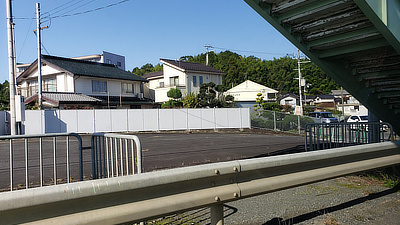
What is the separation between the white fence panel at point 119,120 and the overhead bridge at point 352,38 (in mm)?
20564

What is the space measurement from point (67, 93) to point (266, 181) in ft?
107

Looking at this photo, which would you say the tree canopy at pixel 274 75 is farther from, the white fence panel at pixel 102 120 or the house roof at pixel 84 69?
the white fence panel at pixel 102 120

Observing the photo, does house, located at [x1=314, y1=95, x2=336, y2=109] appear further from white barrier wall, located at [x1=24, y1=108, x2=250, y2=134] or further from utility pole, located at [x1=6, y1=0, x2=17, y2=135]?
utility pole, located at [x1=6, y1=0, x2=17, y2=135]

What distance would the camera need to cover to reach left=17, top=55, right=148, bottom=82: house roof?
112 feet

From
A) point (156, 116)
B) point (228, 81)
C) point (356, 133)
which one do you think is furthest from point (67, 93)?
point (228, 81)

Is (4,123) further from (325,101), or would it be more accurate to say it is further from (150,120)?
(325,101)

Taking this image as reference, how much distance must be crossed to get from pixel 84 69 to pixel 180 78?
40.8 feet

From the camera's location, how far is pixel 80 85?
34312mm

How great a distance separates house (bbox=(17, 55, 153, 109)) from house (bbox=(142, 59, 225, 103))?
4821 millimetres

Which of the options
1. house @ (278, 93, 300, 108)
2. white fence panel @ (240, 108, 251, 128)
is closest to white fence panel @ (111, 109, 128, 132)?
white fence panel @ (240, 108, 251, 128)

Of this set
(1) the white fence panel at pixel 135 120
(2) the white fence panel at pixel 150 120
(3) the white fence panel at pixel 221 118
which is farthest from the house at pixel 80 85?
(3) the white fence panel at pixel 221 118

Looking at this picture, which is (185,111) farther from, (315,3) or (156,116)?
(315,3)

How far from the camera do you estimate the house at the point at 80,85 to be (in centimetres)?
3173

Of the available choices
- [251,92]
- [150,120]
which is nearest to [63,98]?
[150,120]
